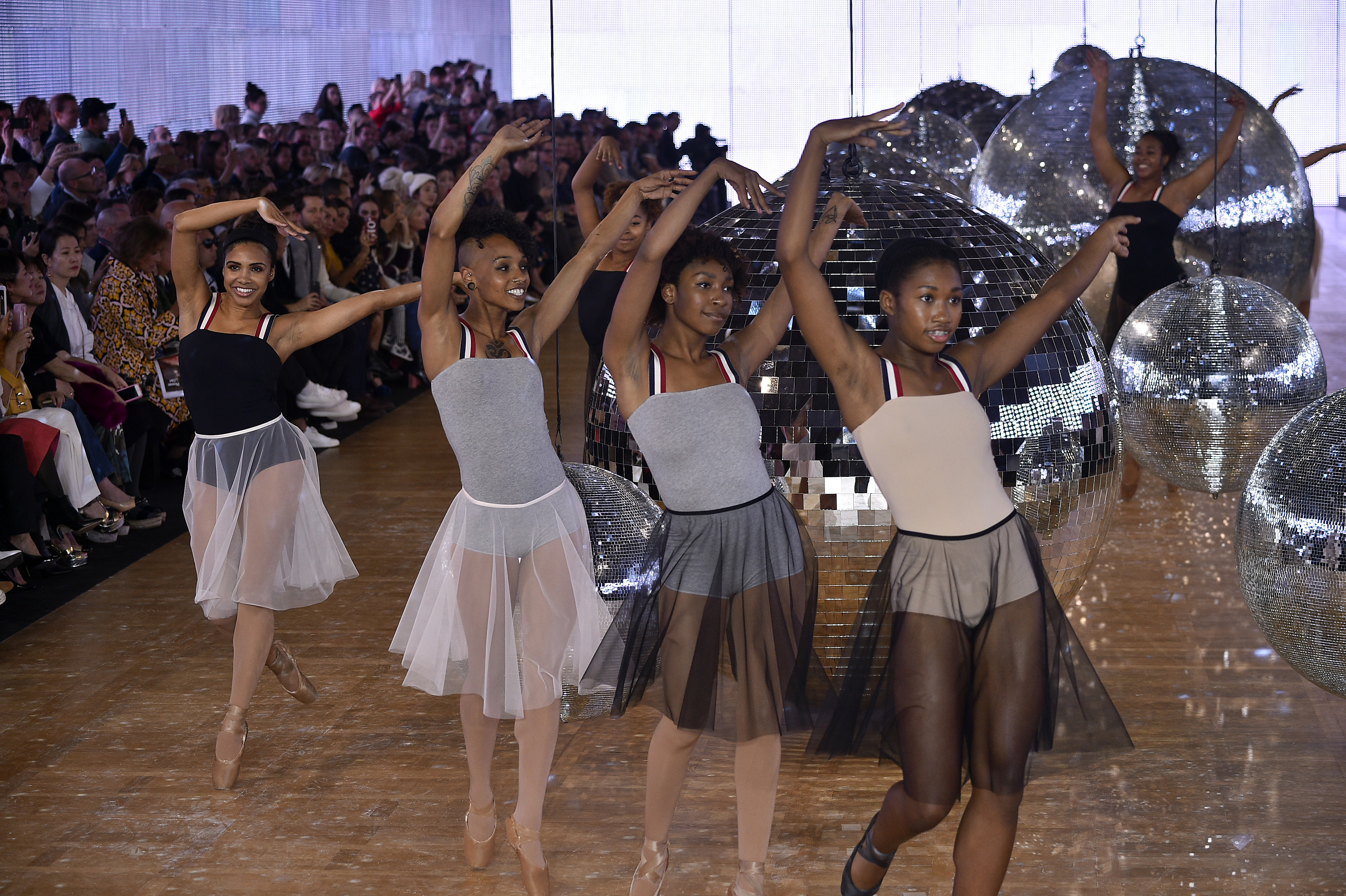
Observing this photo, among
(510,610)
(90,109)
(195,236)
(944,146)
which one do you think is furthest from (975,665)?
(90,109)

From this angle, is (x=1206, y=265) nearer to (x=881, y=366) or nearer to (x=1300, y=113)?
(x=881, y=366)

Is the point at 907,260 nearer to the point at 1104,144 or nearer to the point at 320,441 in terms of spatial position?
the point at 1104,144

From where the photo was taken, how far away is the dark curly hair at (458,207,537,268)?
3379 millimetres

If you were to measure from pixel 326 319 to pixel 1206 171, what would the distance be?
394 centimetres

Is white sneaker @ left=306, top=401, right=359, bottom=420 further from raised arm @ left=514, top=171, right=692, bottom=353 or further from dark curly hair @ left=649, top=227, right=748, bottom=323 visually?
dark curly hair @ left=649, top=227, right=748, bottom=323

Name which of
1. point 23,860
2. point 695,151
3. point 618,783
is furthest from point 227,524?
point 695,151

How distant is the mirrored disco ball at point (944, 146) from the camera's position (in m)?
8.53

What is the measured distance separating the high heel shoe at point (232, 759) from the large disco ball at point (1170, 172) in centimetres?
391

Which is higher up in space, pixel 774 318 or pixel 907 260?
pixel 907 260

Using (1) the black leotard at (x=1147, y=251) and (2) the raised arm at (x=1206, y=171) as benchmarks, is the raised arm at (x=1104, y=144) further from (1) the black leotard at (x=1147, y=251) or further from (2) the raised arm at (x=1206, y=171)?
(2) the raised arm at (x=1206, y=171)

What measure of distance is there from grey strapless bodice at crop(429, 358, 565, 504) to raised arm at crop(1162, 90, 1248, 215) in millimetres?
3786

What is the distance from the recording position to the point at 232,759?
3.82 meters

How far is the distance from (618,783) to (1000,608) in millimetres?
1365

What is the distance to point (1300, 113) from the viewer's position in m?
19.4
